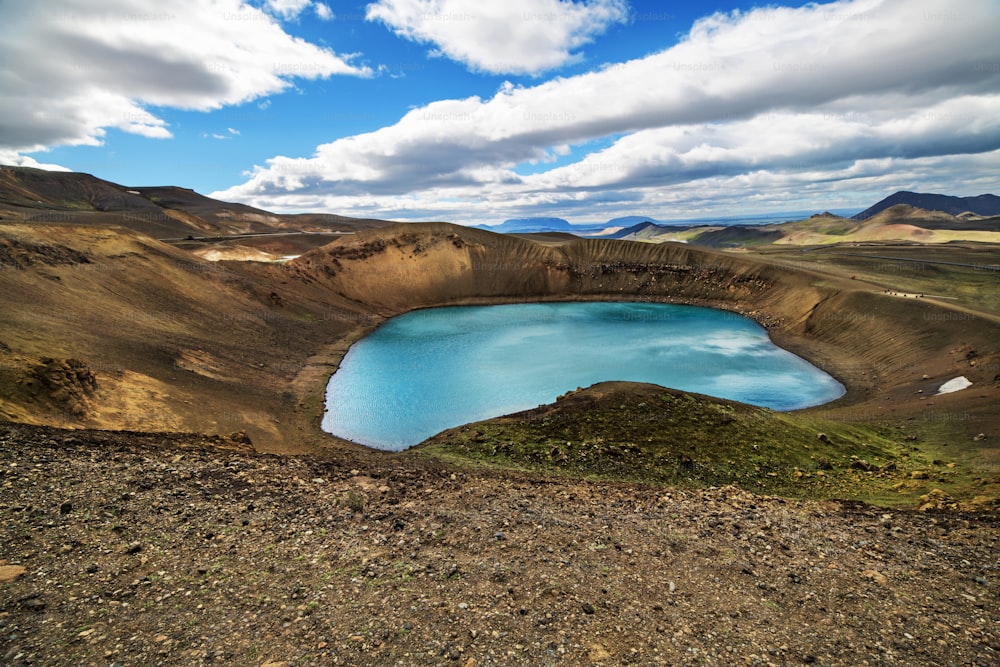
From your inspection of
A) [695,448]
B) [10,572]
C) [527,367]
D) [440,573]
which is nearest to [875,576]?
[440,573]

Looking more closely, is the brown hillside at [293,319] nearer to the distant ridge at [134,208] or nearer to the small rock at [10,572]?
the small rock at [10,572]

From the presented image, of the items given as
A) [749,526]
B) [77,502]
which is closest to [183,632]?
[77,502]

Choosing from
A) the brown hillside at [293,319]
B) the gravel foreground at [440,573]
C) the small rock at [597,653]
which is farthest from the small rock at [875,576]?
the brown hillside at [293,319]

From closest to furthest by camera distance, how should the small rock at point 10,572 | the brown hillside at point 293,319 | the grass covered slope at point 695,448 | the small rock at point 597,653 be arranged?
the small rock at point 597,653
the small rock at point 10,572
the grass covered slope at point 695,448
the brown hillside at point 293,319

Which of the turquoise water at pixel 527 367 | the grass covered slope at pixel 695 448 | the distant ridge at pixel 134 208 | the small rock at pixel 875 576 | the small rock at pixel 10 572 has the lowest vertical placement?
the turquoise water at pixel 527 367

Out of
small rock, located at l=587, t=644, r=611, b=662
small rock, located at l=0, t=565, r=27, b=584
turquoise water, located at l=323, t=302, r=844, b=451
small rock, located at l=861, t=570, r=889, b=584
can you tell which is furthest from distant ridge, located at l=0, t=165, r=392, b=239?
small rock, located at l=861, t=570, r=889, b=584

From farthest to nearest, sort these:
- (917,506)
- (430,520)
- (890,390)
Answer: (890,390) → (917,506) → (430,520)

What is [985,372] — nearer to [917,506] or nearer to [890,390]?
[890,390]
